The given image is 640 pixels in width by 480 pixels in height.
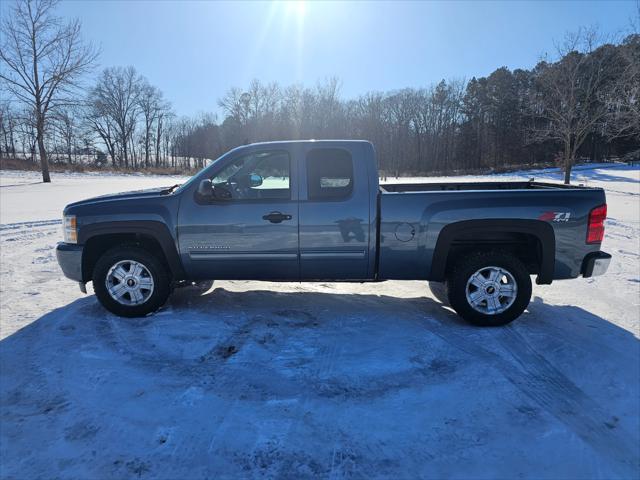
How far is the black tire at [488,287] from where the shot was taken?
403cm

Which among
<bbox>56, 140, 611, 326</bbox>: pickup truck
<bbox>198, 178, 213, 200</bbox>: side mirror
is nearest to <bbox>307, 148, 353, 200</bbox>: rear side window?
<bbox>56, 140, 611, 326</bbox>: pickup truck

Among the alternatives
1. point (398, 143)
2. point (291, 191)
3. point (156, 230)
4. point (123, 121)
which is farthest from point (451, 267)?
point (123, 121)

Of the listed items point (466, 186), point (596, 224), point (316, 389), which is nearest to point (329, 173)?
point (316, 389)

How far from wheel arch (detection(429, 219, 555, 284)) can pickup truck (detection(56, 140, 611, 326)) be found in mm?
11

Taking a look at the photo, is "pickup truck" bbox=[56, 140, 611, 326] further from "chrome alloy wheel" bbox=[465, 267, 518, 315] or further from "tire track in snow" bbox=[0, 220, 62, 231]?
"tire track in snow" bbox=[0, 220, 62, 231]

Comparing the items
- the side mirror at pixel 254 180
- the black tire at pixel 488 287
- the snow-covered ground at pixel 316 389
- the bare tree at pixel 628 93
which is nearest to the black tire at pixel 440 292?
the snow-covered ground at pixel 316 389

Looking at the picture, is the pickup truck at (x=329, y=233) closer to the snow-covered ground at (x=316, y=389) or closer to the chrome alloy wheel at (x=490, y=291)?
the chrome alloy wheel at (x=490, y=291)

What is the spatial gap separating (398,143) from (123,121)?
49333 millimetres

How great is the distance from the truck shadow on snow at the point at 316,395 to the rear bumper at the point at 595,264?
0.61 metres

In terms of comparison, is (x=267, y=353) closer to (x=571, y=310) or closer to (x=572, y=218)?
(x=572, y=218)

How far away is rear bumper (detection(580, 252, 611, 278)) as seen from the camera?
3.92 m

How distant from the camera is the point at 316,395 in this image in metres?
2.96

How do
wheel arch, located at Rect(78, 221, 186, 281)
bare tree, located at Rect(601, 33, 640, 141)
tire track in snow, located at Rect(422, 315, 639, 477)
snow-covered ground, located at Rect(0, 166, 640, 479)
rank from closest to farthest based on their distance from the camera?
snow-covered ground, located at Rect(0, 166, 640, 479)
tire track in snow, located at Rect(422, 315, 639, 477)
wheel arch, located at Rect(78, 221, 186, 281)
bare tree, located at Rect(601, 33, 640, 141)

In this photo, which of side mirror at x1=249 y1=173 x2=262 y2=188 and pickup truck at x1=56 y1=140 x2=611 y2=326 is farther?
side mirror at x1=249 y1=173 x2=262 y2=188
